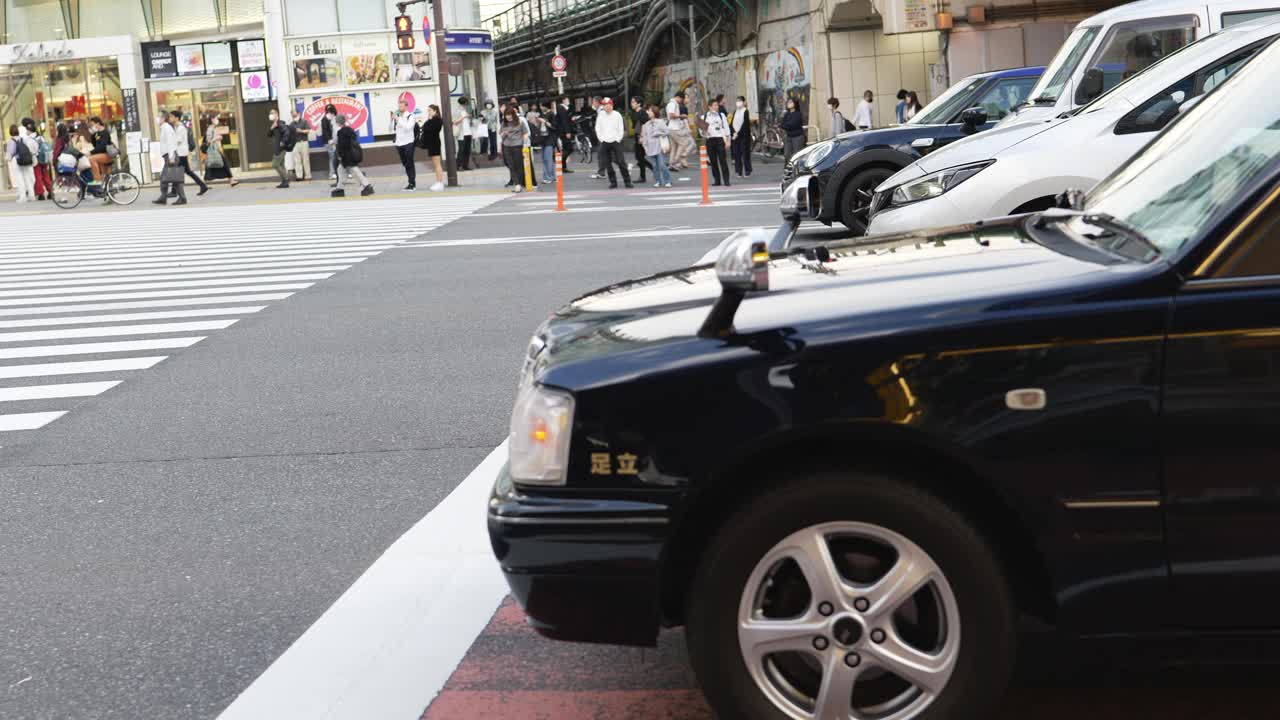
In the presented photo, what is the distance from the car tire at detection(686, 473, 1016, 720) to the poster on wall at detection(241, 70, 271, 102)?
3888cm

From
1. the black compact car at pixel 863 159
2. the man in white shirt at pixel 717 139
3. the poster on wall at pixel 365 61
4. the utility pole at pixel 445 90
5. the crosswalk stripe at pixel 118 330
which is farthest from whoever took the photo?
Result: the poster on wall at pixel 365 61

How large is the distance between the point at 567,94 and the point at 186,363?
4916 cm

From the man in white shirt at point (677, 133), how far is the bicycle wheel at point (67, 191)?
12294 millimetres

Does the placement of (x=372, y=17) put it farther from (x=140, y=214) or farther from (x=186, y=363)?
(x=186, y=363)

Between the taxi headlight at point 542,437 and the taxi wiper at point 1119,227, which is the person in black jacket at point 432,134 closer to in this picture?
the taxi wiper at point 1119,227

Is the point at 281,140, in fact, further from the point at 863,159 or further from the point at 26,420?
the point at 26,420

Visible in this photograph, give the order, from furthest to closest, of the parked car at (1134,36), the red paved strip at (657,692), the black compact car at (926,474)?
the parked car at (1134,36) < the red paved strip at (657,692) < the black compact car at (926,474)

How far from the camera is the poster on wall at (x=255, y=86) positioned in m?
39.7

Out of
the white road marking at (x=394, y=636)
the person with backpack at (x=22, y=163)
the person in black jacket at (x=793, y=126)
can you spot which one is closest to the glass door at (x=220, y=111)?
the person with backpack at (x=22, y=163)

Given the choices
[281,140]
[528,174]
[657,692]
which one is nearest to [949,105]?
[528,174]

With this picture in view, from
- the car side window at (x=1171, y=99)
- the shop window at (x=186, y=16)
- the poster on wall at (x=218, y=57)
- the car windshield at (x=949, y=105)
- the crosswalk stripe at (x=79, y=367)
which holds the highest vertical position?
the shop window at (x=186, y=16)

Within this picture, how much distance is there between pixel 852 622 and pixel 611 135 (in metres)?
24.3

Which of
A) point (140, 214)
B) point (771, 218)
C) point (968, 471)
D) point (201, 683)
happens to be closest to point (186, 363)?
point (201, 683)

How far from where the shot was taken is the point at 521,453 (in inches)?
132
